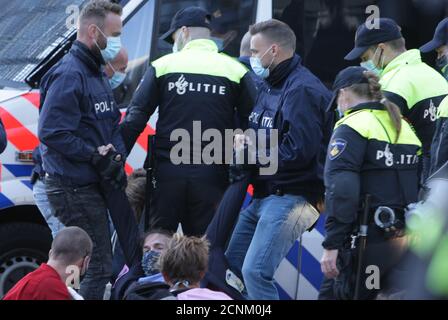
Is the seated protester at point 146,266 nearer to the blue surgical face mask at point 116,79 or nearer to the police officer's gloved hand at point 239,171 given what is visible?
the police officer's gloved hand at point 239,171

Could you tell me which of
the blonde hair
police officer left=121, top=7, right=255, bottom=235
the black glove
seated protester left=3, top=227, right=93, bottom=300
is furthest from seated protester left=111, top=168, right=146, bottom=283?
the blonde hair

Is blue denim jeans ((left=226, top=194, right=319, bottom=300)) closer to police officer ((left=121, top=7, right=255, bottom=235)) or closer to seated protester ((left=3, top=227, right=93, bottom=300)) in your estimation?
police officer ((left=121, top=7, right=255, bottom=235))

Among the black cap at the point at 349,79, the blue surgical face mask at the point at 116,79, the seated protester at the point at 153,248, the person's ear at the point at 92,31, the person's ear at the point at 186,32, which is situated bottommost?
the seated protester at the point at 153,248

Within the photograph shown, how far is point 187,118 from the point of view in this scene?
6.50 m

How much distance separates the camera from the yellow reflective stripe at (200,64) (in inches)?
257

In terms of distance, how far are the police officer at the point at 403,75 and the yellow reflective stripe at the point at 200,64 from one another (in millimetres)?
700

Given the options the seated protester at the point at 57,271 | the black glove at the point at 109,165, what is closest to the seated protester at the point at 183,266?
the seated protester at the point at 57,271

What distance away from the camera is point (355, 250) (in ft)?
18.7

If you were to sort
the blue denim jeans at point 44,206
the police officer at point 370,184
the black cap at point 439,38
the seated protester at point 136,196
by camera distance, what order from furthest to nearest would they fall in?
1. the black cap at point 439,38
2. the seated protester at point 136,196
3. the blue denim jeans at point 44,206
4. the police officer at point 370,184

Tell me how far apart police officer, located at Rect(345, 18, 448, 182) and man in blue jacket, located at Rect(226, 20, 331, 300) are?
500mm

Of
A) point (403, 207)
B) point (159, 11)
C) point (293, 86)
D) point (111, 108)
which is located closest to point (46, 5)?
point (159, 11)

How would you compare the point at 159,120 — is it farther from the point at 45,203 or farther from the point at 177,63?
the point at 45,203

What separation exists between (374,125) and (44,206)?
2.05 m

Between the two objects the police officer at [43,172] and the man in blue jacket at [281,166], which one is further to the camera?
the police officer at [43,172]
